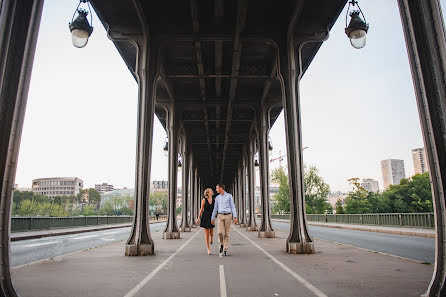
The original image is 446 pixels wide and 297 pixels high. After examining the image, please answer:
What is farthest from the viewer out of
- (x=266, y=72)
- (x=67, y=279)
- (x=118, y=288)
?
(x=266, y=72)

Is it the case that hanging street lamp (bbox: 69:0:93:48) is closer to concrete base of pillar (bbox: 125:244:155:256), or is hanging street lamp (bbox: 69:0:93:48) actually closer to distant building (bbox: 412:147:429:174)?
concrete base of pillar (bbox: 125:244:155:256)

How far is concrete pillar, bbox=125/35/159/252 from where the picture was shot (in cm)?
1006

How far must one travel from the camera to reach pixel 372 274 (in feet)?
21.4

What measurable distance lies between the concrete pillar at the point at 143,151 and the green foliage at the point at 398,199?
68282mm

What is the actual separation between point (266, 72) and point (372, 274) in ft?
39.5

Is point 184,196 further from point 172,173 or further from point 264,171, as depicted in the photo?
point 264,171

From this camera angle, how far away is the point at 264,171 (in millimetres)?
19281

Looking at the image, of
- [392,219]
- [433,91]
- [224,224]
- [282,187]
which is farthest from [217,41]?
[282,187]

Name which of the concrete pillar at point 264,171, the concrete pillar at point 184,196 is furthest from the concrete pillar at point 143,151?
the concrete pillar at point 184,196

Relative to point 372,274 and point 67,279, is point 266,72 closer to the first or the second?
point 372,274

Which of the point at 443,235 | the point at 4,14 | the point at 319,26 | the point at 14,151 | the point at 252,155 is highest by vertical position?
the point at 319,26

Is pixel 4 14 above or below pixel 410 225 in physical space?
above

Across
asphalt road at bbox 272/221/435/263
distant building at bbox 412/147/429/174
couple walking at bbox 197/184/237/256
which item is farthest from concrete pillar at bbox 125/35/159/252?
distant building at bbox 412/147/429/174

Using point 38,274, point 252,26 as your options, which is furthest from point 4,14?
point 252,26
